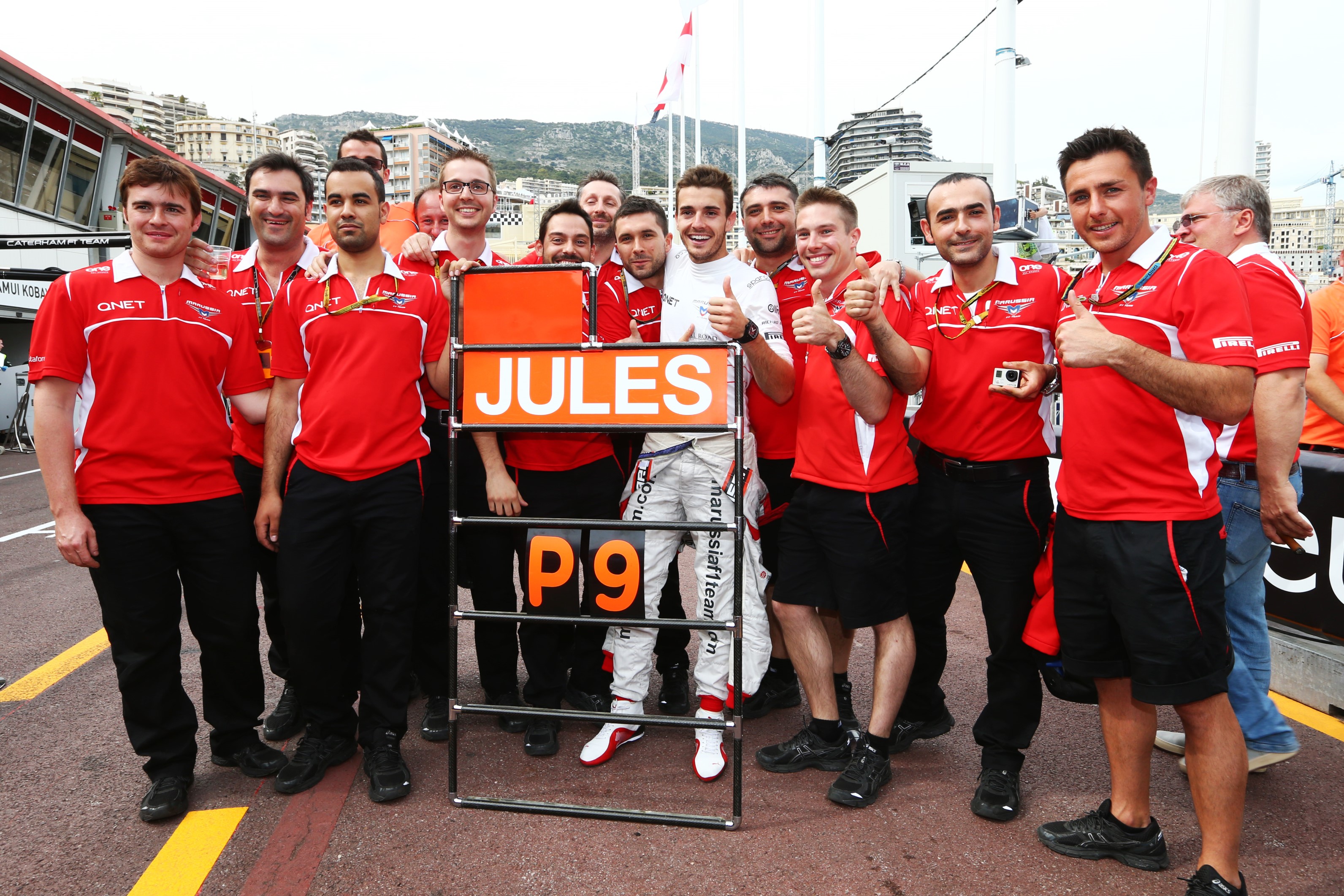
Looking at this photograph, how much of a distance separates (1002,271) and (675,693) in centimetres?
234

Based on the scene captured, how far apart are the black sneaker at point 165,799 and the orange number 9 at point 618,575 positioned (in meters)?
1.66

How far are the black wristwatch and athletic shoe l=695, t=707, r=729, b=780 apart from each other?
143 centimetres

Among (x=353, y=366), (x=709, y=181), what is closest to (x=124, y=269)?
(x=353, y=366)

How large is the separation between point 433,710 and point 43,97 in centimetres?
2721

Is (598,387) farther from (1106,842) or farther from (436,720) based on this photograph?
(1106,842)

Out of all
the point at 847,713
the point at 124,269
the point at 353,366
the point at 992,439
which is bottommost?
the point at 847,713

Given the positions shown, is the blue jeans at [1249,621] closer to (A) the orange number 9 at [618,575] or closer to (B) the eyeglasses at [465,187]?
(A) the orange number 9 at [618,575]

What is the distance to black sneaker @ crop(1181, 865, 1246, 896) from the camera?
230 cm

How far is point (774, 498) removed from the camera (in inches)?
147

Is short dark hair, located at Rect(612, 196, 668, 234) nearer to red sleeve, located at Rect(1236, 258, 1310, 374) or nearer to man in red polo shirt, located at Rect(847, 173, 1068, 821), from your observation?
man in red polo shirt, located at Rect(847, 173, 1068, 821)

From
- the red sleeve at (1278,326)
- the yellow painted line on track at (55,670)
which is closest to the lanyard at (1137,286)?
the red sleeve at (1278,326)

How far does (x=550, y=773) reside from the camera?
3.21 meters

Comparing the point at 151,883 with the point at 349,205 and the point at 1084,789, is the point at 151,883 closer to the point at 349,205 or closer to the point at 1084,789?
the point at 349,205

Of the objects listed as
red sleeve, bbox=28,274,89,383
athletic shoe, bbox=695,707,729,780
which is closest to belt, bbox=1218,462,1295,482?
athletic shoe, bbox=695,707,729,780
